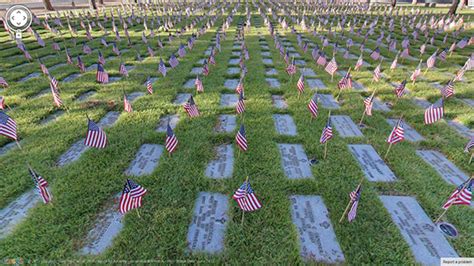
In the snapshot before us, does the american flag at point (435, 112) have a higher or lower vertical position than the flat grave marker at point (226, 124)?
higher

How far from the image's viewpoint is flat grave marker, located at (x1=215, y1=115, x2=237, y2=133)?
5.74 m

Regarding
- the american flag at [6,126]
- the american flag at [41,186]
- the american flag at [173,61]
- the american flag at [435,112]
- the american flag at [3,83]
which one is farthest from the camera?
the american flag at [173,61]

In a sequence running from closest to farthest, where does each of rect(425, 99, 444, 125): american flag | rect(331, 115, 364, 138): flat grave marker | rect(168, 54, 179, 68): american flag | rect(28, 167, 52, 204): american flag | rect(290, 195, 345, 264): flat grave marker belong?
rect(290, 195, 345, 264): flat grave marker, rect(28, 167, 52, 204): american flag, rect(425, 99, 444, 125): american flag, rect(331, 115, 364, 138): flat grave marker, rect(168, 54, 179, 68): american flag

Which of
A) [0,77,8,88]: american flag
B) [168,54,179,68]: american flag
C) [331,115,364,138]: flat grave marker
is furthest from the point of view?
[168,54,179,68]: american flag

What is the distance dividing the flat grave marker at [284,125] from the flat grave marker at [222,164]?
52.3 inches

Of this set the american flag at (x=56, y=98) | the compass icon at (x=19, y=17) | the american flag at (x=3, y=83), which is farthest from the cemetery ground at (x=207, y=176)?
the compass icon at (x=19, y=17)

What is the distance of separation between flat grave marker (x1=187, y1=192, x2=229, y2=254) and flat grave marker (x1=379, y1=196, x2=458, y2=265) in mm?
2365

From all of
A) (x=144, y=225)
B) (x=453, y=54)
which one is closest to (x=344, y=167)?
(x=144, y=225)

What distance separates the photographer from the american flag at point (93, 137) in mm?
4312

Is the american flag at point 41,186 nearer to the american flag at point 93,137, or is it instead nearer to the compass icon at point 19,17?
the american flag at point 93,137

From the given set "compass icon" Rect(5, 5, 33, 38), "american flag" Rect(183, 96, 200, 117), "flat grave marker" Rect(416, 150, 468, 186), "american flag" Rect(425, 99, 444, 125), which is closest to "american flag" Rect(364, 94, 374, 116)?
"american flag" Rect(425, 99, 444, 125)

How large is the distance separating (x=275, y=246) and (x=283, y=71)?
7448 millimetres

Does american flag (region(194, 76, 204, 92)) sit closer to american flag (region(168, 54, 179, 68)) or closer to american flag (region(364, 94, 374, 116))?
american flag (region(168, 54, 179, 68))

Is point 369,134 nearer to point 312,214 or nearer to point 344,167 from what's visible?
point 344,167
